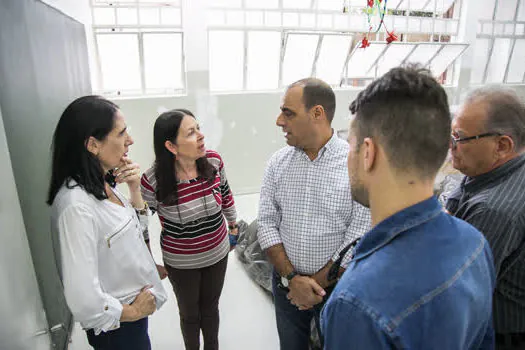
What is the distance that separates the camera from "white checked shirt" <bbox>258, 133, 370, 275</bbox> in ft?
4.80

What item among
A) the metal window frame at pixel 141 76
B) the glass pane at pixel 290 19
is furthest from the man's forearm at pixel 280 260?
the glass pane at pixel 290 19

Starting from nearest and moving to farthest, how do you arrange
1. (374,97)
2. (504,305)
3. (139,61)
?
(374,97)
(504,305)
(139,61)

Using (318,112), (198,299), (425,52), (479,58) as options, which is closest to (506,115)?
(318,112)

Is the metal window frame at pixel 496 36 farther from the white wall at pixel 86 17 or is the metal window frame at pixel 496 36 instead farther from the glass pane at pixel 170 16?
the white wall at pixel 86 17

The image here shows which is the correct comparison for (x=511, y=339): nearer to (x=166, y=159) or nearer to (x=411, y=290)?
(x=411, y=290)

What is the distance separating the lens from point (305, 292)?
1.45 m

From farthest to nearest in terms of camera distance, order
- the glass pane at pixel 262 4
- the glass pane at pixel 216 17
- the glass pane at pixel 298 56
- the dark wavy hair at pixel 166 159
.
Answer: the glass pane at pixel 298 56 → the glass pane at pixel 262 4 → the glass pane at pixel 216 17 → the dark wavy hair at pixel 166 159

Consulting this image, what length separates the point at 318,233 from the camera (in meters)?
1.47

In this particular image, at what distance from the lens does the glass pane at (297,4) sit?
4.50 meters

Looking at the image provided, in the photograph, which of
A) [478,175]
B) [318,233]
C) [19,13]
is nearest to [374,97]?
[478,175]

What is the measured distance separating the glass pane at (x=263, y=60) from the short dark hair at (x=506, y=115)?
3.80 m

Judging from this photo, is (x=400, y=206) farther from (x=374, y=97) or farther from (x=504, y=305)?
(x=504, y=305)

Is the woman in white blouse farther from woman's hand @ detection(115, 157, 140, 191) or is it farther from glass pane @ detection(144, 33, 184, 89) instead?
glass pane @ detection(144, 33, 184, 89)

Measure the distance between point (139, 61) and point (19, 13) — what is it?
2991mm
